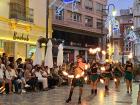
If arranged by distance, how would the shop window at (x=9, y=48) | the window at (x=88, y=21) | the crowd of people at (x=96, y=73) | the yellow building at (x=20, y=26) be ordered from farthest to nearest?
1. the window at (x=88, y=21)
2. the shop window at (x=9, y=48)
3. the yellow building at (x=20, y=26)
4. the crowd of people at (x=96, y=73)

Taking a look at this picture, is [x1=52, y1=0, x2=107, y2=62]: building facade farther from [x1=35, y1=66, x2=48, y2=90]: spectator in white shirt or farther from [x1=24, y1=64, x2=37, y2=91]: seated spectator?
[x1=24, y1=64, x2=37, y2=91]: seated spectator

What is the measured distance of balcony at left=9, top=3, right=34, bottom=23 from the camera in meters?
35.7

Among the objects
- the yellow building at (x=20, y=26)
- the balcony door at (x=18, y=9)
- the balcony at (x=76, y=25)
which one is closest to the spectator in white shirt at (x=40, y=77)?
the yellow building at (x=20, y=26)

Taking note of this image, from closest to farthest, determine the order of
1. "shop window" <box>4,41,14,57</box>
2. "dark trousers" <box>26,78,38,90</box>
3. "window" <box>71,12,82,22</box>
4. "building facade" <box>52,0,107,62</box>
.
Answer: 1. "dark trousers" <box>26,78,38,90</box>
2. "shop window" <box>4,41,14,57</box>
3. "building facade" <box>52,0,107,62</box>
4. "window" <box>71,12,82,22</box>

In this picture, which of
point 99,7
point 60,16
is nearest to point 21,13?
point 60,16

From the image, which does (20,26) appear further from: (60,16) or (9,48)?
(60,16)

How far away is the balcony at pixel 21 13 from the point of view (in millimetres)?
35719

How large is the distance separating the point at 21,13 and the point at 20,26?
3.54ft

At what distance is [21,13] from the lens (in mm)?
37562

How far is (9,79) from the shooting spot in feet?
75.7

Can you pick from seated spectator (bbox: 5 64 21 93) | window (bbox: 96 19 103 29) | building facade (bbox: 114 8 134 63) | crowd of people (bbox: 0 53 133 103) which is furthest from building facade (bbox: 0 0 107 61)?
building facade (bbox: 114 8 134 63)

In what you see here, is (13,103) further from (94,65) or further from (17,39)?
(17,39)

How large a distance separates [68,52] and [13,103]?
1547 inches

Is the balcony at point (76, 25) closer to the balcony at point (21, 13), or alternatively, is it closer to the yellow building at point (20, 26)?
the yellow building at point (20, 26)
